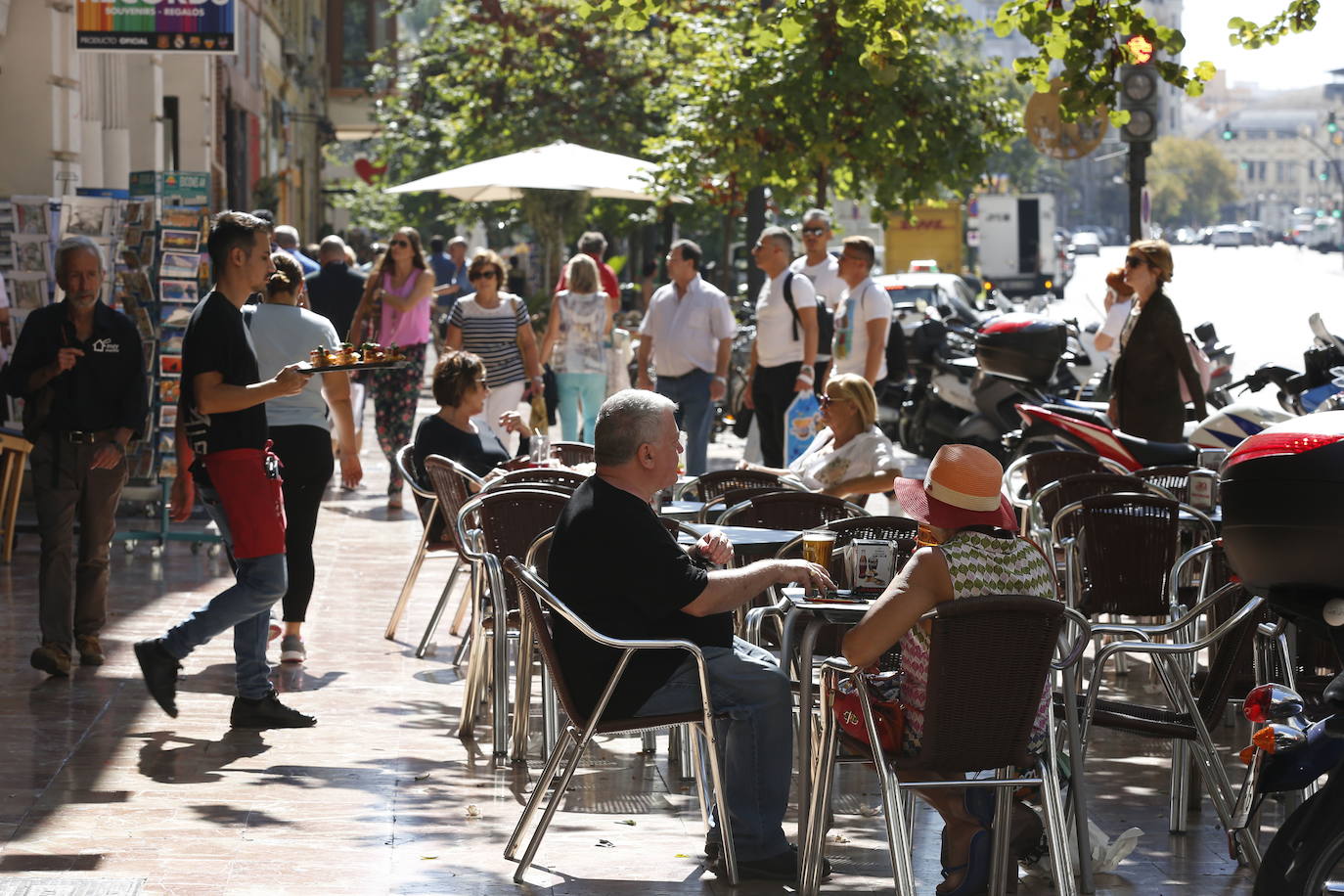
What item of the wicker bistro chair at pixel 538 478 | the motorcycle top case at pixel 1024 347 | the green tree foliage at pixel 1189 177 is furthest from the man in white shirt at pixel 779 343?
the green tree foliage at pixel 1189 177

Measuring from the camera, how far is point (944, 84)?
53.1 ft

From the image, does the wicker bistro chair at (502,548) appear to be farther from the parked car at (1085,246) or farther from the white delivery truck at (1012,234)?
the parked car at (1085,246)

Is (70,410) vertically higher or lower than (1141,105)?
lower

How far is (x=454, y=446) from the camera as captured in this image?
30.3 ft

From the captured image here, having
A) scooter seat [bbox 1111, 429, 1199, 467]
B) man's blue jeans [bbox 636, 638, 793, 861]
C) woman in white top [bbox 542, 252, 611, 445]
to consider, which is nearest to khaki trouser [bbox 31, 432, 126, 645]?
man's blue jeans [bbox 636, 638, 793, 861]

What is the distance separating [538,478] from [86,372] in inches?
76.6

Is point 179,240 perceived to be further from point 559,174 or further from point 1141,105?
point 1141,105

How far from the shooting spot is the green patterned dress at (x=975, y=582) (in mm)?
5148

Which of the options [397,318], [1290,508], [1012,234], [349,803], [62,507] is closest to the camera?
[1290,508]

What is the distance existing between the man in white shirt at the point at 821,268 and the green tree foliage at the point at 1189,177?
158382 mm

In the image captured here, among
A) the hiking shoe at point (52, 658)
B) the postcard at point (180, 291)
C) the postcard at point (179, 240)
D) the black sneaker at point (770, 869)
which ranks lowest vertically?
the black sneaker at point (770, 869)

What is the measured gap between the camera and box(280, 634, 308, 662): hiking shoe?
893cm

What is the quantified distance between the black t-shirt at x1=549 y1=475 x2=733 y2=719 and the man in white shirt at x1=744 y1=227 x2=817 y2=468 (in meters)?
6.25

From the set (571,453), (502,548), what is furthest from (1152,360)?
(502,548)
